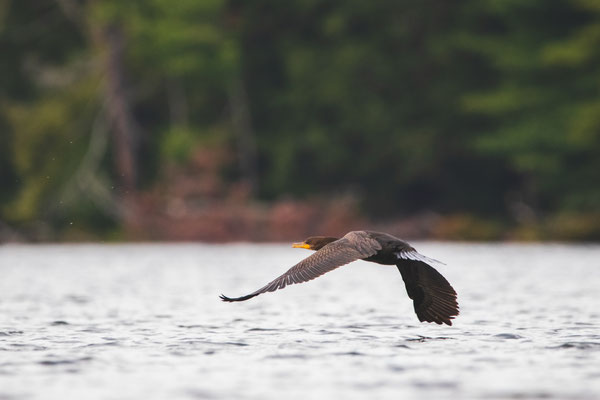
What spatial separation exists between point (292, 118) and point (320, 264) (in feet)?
121

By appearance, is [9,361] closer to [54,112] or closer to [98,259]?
[98,259]

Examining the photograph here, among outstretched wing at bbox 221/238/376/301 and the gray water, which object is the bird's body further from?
the gray water

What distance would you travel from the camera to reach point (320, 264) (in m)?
12.2

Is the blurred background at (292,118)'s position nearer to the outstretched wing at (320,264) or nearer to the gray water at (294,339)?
the gray water at (294,339)

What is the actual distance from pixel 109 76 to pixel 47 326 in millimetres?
31305

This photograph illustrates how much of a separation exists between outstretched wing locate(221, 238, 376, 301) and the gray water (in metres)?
0.65

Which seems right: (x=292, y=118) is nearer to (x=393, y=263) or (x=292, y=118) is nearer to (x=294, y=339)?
(x=393, y=263)

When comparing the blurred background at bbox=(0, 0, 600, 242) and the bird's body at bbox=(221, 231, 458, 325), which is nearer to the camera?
the bird's body at bbox=(221, 231, 458, 325)

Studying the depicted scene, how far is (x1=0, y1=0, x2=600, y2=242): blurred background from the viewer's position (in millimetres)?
42469

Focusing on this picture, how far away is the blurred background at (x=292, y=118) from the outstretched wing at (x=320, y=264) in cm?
2785

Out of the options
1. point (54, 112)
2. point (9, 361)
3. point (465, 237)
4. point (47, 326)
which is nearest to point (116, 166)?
point (54, 112)

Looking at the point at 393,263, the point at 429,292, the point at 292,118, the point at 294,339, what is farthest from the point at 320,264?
the point at 292,118

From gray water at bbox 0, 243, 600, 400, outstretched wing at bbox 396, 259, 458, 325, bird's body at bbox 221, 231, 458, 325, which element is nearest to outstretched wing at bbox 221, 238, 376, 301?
bird's body at bbox 221, 231, 458, 325

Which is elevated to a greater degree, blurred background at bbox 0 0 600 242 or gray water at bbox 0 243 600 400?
blurred background at bbox 0 0 600 242
